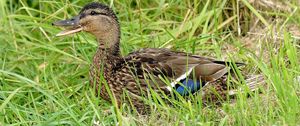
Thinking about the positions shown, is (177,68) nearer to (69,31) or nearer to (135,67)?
(135,67)

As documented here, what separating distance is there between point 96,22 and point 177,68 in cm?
73

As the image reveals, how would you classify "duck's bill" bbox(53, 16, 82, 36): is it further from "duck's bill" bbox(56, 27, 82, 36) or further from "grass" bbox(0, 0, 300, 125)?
"grass" bbox(0, 0, 300, 125)

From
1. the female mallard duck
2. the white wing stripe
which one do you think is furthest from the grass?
the white wing stripe

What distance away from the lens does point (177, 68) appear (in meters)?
6.33

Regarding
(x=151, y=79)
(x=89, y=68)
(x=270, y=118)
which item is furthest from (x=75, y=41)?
(x=270, y=118)

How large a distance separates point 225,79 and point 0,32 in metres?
1.99

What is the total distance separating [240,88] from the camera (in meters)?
5.71

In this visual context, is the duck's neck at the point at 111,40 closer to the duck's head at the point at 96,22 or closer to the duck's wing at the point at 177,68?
the duck's head at the point at 96,22

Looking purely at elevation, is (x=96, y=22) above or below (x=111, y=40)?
above

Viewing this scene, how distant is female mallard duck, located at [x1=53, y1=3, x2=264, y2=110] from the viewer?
20.4ft

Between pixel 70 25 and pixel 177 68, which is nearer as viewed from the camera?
pixel 177 68

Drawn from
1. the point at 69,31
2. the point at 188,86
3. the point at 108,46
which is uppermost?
the point at 69,31

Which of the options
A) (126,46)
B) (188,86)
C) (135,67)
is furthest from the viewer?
(126,46)

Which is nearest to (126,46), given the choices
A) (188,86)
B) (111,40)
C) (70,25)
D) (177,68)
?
(111,40)
